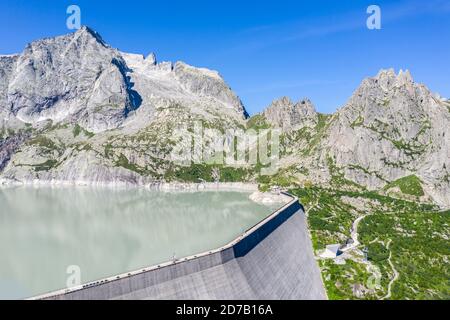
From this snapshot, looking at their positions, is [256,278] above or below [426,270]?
above

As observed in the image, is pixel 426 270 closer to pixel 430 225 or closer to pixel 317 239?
pixel 317 239

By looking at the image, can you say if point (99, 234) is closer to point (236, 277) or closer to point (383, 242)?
point (236, 277)

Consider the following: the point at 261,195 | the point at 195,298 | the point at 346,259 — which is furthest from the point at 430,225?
the point at 195,298

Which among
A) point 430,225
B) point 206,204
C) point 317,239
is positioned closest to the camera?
point 317,239

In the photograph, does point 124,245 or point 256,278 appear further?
point 124,245

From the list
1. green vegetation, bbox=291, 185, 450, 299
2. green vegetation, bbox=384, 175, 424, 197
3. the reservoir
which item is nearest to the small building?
green vegetation, bbox=291, 185, 450, 299

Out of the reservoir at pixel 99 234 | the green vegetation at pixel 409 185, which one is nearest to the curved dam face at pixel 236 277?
the reservoir at pixel 99 234

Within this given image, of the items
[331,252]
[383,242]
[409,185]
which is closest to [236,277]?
[331,252]
